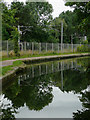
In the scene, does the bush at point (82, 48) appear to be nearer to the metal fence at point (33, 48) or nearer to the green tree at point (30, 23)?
the metal fence at point (33, 48)

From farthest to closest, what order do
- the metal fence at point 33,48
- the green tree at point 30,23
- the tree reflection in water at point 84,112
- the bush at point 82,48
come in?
the bush at point 82,48 < the green tree at point 30,23 < the metal fence at point 33,48 < the tree reflection in water at point 84,112

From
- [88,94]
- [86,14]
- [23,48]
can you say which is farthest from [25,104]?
[23,48]

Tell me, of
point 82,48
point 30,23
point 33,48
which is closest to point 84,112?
point 33,48

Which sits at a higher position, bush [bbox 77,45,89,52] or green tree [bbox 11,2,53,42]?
green tree [bbox 11,2,53,42]

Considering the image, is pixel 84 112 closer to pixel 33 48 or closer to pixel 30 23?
pixel 33 48

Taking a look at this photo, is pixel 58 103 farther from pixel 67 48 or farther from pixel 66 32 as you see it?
pixel 66 32

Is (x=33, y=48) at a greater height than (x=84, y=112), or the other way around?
(x=33, y=48)

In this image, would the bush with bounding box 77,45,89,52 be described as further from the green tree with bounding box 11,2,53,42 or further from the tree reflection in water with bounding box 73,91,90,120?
the tree reflection in water with bounding box 73,91,90,120

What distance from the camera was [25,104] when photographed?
585 cm

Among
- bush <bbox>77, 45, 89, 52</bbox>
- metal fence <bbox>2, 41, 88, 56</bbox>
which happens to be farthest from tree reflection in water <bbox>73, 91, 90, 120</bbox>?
bush <bbox>77, 45, 89, 52</bbox>

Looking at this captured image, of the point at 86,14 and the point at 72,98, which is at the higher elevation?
the point at 86,14

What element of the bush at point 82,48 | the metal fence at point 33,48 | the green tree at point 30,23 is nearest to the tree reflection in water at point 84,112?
the metal fence at point 33,48

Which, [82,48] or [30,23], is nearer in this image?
[30,23]

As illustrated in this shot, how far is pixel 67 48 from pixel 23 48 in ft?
60.7
